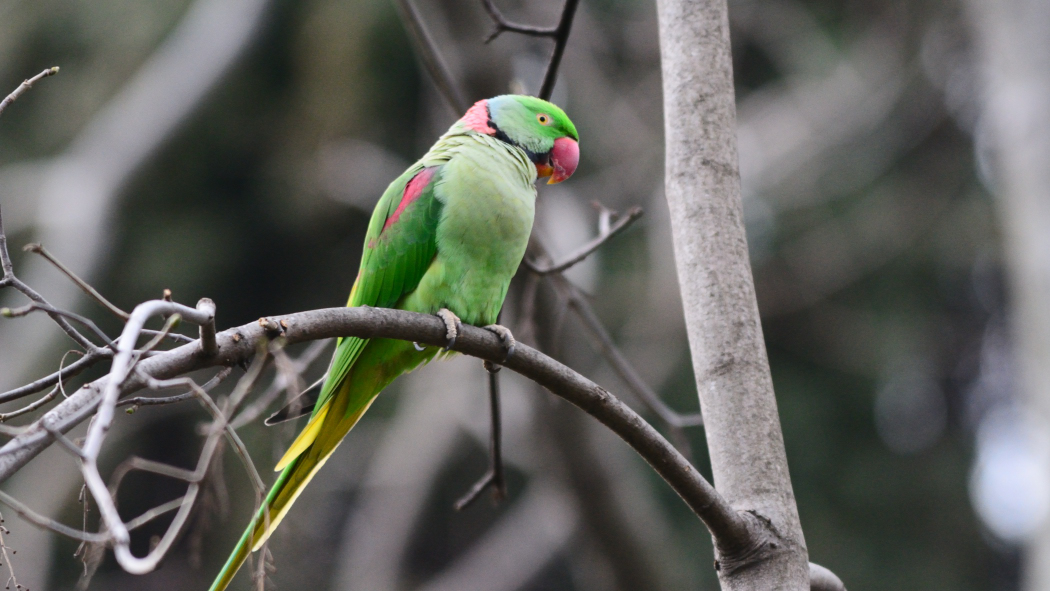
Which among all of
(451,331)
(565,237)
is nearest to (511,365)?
(451,331)

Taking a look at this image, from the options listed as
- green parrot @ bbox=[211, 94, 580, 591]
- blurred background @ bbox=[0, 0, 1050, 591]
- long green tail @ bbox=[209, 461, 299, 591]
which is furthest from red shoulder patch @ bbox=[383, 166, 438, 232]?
blurred background @ bbox=[0, 0, 1050, 591]

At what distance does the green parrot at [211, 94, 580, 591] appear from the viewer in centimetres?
Result: 272

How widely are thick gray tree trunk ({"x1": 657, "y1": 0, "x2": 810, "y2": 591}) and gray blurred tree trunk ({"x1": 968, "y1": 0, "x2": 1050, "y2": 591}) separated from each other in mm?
4323

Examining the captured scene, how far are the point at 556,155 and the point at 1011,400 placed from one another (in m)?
9.10

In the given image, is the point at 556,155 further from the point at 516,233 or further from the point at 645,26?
the point at 645,26

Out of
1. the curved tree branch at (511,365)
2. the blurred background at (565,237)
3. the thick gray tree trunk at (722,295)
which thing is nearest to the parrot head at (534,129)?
the thick gray tree trunk at (722,295)

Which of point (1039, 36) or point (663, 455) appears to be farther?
point (1039, 36)

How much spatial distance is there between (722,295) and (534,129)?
1356 mm

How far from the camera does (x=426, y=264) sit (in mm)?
2799

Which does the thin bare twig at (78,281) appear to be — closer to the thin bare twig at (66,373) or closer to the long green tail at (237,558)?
the thin bare twig at (66,373)

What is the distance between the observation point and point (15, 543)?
22.0ft

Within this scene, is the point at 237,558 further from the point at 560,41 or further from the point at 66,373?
the point at 560,41

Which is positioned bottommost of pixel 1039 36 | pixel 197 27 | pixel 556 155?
pixel 556 155

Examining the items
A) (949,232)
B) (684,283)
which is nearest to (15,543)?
(684,283)
